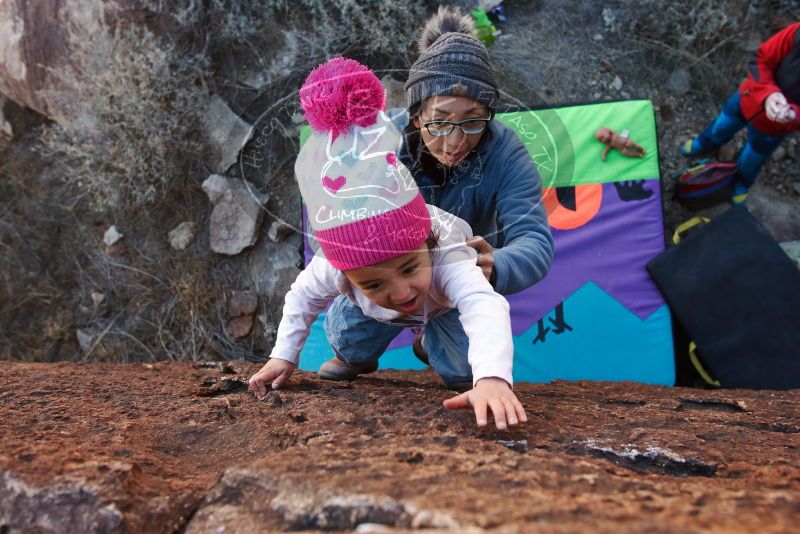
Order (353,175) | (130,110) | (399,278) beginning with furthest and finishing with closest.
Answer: (130,110)
(399,278)
(353,175)

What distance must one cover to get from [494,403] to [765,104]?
2229 millimetres

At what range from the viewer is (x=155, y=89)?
9.37ft

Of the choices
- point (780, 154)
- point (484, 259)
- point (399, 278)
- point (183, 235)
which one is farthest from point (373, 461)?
point (780, 154)

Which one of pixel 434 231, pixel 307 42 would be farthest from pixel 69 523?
pixel 307 42

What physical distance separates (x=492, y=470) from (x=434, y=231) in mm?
630

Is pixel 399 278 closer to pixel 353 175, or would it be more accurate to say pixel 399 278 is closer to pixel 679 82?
pixel 353 175

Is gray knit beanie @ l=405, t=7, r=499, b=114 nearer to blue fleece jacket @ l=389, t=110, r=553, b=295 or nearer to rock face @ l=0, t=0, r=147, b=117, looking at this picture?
blue fleece jacket @ l=389, t=110, r=553, b=295

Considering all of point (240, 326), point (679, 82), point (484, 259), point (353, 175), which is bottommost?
point (240, 326)

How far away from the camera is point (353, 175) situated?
1.10 metres

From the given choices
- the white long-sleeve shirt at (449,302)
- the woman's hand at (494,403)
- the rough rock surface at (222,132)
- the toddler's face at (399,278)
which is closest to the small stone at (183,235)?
the rough rock surface at (222,132)

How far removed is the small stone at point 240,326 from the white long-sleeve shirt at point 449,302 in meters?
1.50

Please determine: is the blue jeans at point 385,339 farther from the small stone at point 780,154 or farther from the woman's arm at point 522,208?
the small stone at point 780,154

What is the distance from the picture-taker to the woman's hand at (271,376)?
4.82 feet

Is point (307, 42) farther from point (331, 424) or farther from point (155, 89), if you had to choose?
point (331, 424)
